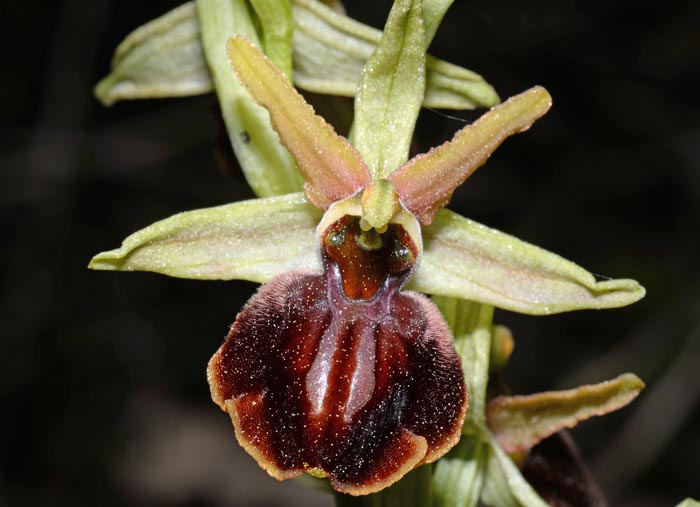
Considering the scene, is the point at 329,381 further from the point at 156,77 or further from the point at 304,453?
the point at 156,77

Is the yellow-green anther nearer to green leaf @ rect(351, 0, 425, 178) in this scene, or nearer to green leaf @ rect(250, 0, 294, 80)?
green leaf @ rect(351, 0, 425, 178)

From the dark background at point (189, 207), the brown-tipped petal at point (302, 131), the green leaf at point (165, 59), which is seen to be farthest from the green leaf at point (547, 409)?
the dark background at point (189, 207)

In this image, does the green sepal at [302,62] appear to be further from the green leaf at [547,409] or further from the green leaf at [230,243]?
the green leaf at [547,409]

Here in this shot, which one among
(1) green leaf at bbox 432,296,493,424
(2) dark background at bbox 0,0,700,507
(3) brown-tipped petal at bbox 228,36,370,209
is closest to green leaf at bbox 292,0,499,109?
(3) brown-tipped petal at bbox 228,36,370,209

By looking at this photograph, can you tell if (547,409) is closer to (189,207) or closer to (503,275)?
(503,275)

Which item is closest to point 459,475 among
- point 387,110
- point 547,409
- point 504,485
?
point 504,485

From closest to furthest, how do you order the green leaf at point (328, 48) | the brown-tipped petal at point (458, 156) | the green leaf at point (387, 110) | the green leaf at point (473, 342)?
the brown-tipped petal at point (458, 156) → the green leaf at point (387, 110) → the green leaf at point (473, 342) → the green leaf at point (328, 48)
